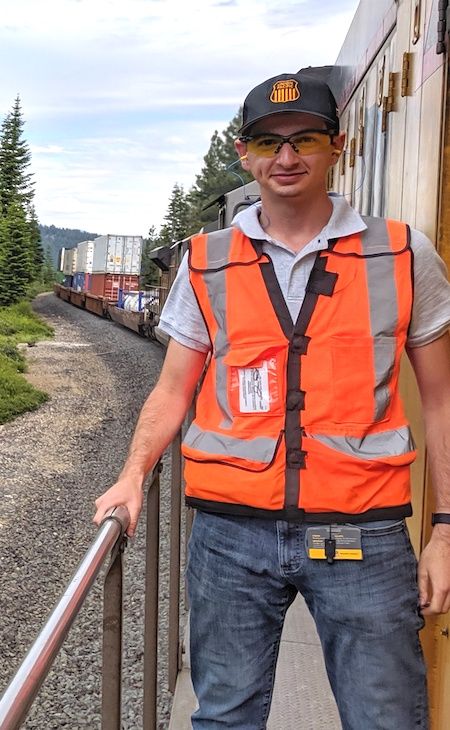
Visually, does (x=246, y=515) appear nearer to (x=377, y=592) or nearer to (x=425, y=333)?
(x=377, y=592)

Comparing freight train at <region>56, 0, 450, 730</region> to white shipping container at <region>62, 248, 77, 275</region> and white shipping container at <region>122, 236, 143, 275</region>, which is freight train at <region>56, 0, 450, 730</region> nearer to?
white shipping container at <region>122, 236, 143, 275</region>

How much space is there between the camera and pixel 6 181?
187ft

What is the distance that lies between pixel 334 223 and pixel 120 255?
141 ft

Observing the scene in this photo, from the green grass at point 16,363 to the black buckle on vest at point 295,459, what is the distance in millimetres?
→ 14463

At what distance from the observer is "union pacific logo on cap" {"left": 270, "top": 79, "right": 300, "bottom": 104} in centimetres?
178

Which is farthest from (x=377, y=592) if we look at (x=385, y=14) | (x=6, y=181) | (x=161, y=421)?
(x=6, y=181)

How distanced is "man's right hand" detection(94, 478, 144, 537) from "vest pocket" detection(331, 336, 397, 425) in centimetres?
47

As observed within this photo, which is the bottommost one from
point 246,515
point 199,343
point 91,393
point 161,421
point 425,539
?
point 91,393

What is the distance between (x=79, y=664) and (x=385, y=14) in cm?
380

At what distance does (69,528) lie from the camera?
821 cm

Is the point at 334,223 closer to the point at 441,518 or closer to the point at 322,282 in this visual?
the point at 322,282

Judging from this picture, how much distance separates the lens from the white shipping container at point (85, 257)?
47031 millimetres

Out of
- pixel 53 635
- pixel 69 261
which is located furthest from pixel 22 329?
pixel 53 635

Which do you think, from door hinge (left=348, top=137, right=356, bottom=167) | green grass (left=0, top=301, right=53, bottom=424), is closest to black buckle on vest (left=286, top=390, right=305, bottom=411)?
door hinge (left=348, top=137, right=356, bottom=167)
